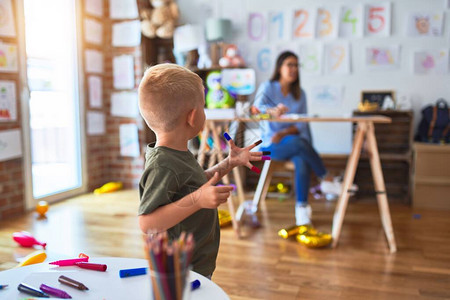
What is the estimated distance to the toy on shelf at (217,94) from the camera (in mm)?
3832

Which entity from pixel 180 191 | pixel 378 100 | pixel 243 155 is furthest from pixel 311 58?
pixel 180 191

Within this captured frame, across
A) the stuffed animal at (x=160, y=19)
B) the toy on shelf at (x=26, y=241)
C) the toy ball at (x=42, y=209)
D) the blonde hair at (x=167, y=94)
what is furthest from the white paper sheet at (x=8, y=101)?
the blonde hair at (x=167, y=94)

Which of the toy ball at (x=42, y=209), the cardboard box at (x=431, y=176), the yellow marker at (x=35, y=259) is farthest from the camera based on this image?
the cardboard box at (x=431, y=176)

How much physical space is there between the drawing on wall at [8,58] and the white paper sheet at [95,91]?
0.87m

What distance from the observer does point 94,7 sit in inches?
153

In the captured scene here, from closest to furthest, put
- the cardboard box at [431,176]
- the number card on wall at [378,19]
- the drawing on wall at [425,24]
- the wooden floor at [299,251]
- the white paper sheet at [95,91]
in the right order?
the wooden floor at [299,251], the cardboard box at [431,176], the drawing on wall at [425,24], the number card on wall at [378,19], the white paper sheet at [95,91]

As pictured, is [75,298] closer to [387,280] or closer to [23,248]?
[387,280]

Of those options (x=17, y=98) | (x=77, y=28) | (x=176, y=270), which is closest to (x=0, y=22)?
(x=17, y=98)

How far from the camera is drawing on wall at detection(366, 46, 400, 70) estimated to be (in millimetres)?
3660

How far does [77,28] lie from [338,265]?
2.96 meters

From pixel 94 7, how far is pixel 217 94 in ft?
4.53

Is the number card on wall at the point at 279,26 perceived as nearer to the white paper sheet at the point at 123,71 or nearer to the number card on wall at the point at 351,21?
the number card on wall at the point at 351,21

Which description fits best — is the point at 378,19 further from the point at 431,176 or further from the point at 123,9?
the point at 123,9

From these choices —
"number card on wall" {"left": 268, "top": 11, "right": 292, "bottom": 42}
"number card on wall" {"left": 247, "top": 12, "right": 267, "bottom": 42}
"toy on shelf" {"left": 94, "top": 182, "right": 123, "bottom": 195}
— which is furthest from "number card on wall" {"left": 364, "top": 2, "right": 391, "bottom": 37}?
"toy on shelf" {"left": 94, "top": 182, "right": 123, "bottom": 195}
